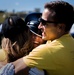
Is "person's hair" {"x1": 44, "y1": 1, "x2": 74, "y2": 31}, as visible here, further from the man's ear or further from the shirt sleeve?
the shirt sleeve

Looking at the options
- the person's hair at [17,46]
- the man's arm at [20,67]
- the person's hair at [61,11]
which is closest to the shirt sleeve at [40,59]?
the man's arm at [20,67]

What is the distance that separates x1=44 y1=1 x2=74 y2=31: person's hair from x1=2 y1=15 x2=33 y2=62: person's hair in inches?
13.0

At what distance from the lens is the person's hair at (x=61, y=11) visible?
Result: 273cm

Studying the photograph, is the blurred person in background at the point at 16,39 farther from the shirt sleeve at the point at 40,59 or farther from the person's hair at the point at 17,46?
the shirt sleeve at the point at 40,59

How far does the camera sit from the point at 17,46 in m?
2.77

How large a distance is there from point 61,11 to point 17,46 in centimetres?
50

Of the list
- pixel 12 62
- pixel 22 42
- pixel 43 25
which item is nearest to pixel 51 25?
pixel 43 25

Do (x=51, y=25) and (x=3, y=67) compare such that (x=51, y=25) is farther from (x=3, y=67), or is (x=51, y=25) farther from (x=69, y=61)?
(x=3, y=67)

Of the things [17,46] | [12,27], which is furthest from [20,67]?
[12,27]

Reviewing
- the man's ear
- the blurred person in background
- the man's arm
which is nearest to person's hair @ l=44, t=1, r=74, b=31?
the man's ear

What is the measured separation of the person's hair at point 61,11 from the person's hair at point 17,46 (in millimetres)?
331

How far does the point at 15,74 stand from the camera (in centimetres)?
254

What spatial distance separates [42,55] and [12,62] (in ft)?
0.93

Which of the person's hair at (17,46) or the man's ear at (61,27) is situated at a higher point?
the man's ear at (61,27)
